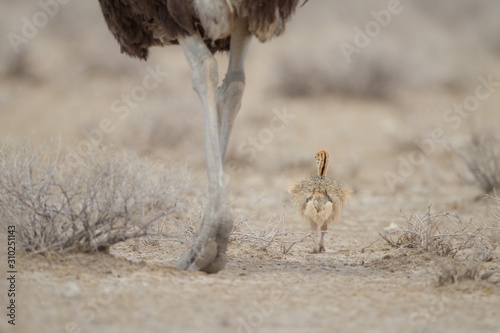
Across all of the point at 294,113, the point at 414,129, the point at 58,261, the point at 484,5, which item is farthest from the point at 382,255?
the point at 484,5

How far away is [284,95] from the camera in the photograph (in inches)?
559

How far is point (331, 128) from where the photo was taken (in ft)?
39.5

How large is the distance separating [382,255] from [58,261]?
2462 mm

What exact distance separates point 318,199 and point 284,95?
8719mm

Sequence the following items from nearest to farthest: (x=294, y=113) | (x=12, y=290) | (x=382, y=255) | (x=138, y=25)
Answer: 1. (x=12, y=290)
2. (x=138, y=25)
3. (x=382, y=255)
4. (x=294, y=113)

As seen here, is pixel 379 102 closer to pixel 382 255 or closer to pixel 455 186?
pixel 455 186

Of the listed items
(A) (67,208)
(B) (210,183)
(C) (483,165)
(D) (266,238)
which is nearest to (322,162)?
(D) (266,238)

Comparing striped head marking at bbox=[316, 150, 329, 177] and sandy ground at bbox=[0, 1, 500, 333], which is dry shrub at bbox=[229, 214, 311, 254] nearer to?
sandy ground at bbox=[0, 1, 500, 333]

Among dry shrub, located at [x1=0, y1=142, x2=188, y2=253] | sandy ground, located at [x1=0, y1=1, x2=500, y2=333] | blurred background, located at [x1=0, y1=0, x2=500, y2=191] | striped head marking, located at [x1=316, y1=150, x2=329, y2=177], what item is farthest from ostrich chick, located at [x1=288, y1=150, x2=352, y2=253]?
blurred background, located at [x1=0, y1=0, x2=500, y2=191]

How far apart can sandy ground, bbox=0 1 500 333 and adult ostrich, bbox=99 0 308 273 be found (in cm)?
21

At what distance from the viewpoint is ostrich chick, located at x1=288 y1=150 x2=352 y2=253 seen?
5590 millimetres

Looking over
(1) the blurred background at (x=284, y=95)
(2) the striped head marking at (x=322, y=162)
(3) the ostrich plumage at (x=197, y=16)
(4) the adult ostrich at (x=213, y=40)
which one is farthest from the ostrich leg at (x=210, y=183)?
(1) the blurred background at (x=284, y=95)

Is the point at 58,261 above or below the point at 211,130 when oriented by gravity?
below

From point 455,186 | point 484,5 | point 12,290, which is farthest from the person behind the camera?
point 484,5
